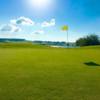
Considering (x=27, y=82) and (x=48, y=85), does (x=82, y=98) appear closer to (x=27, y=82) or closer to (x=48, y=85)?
(x=48, y=85)

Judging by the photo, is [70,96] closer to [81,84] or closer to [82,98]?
[82,98]

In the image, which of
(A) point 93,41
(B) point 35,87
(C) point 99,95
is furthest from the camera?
(A) point 93,41

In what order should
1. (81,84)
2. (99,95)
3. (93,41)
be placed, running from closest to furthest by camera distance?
(99,95)
(81,84)
(93,41)

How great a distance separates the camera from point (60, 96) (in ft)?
19.3

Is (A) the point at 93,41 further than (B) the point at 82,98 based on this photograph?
Yes

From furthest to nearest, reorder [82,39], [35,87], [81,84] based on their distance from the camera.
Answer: [82,39] → [81,84] → [35,87]

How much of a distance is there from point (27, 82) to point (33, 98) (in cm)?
214

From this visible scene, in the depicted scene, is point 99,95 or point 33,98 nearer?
point 33,98

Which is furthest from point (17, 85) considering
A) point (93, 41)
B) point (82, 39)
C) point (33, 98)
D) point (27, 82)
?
point (82, 39)

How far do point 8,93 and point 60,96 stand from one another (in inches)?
59.5

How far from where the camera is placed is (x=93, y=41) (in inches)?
3829

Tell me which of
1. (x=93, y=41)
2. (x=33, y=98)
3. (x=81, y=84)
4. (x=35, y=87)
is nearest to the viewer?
(x=33, y=98)

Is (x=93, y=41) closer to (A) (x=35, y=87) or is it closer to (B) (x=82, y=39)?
(B) (x=82, y=39)

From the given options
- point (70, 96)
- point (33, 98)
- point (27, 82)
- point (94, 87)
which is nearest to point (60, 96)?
point (70, 96)
